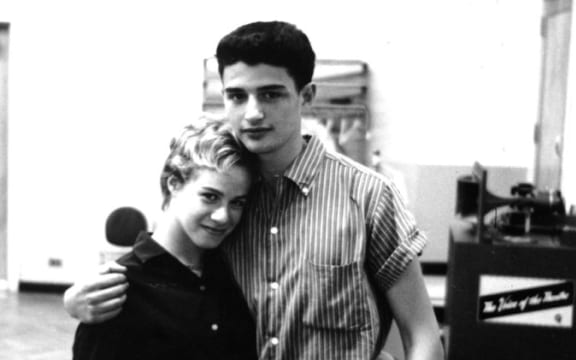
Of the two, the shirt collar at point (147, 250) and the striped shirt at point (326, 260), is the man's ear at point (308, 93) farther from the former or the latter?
the shirt collar at point (147, 250)

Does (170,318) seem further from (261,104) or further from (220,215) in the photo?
(261,104)

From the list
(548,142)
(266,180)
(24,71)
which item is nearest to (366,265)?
(266,180)

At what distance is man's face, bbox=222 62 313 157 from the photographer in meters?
1.35

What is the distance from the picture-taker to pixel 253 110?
4.40ft

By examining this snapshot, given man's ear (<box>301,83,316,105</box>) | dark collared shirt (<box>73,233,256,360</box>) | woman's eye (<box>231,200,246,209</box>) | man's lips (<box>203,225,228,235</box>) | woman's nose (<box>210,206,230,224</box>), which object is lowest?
dark collared shirt (<box>73,233,256,360</box>)

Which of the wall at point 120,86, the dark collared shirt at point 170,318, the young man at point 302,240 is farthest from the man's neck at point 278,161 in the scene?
the wall at point 120,86

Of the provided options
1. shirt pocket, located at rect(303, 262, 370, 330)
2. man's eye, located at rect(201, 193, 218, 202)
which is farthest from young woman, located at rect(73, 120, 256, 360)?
shirt pocket, located at rect(303, 262, 370, 330)

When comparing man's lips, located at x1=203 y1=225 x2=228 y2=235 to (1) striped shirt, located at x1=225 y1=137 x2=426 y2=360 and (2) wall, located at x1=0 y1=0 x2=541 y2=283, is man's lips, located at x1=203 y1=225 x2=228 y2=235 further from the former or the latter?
(2) wall, located at x1=0 y1=0 x2=541 y2=283

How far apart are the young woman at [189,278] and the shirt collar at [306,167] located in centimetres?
9

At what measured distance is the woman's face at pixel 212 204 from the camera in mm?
1387

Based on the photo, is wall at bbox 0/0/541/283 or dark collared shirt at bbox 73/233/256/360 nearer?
dark collared shirt at bbox 73/233/256/360

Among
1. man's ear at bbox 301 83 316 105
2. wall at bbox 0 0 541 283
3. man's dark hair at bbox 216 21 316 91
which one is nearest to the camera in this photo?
man's dark hair at bbox 216 21 316 91

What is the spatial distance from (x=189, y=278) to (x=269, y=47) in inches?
20.2

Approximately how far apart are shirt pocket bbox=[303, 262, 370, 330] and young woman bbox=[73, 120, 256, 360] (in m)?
0.16
